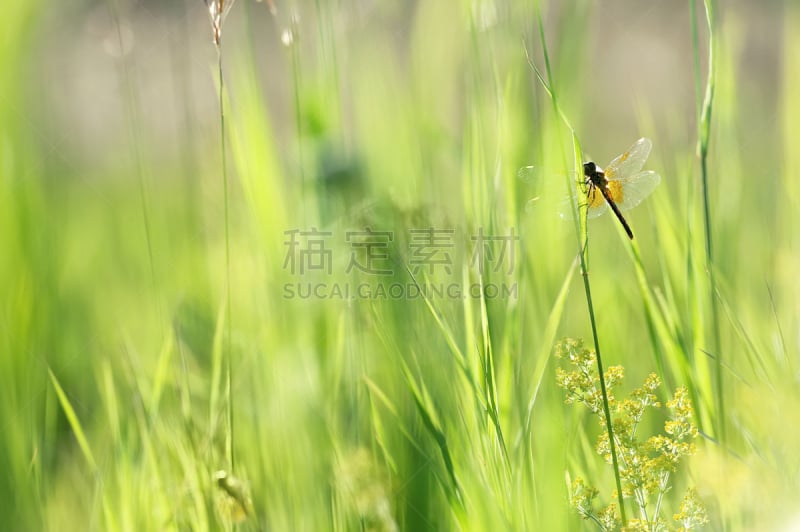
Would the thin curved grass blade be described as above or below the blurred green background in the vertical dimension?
above

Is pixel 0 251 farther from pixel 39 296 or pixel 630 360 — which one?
pixel 630 360

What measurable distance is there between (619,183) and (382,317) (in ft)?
0.77

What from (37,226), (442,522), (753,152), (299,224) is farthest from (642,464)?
(753,152)

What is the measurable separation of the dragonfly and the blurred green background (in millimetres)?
23

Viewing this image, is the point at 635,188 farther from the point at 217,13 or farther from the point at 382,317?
the point at 217,13

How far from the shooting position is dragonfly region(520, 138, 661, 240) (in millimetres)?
536

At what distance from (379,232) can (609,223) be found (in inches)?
13.6

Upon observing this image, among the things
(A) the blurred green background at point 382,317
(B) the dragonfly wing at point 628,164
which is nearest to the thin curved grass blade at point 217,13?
(A) the blurred green background at point 382,317

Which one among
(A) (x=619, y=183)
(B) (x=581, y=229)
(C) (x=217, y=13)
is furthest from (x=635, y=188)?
(C) (x=217, y=13)

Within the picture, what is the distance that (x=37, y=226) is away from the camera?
0.57m

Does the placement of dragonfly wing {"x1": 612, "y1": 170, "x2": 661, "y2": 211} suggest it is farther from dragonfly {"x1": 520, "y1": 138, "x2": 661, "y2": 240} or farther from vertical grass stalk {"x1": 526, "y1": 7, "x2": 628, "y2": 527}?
vertical grass stalk {"x1": 526, "y1": 7, "x2": 628, "y2": 527}

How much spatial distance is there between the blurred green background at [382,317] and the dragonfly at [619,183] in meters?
0.02

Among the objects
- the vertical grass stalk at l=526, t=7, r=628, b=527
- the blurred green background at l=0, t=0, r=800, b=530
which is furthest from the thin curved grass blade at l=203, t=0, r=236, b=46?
the vertical grass stalk at l=526, t=7, r=628, b=527

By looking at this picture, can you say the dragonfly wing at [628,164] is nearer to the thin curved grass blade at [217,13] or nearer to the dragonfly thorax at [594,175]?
the dragonfly thorax at [594,175]
